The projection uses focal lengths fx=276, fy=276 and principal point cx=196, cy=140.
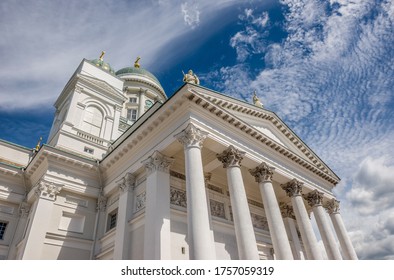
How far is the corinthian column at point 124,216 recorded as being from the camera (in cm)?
1317

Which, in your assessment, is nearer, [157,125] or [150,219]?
[150,219]

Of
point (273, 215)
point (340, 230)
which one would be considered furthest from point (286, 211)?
point (273, 215)

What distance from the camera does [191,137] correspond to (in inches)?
492

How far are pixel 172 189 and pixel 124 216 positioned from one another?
2.80m

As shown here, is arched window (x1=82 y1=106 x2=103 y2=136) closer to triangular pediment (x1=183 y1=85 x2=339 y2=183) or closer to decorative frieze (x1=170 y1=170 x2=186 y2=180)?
decorative frieze (x1=170 y1=170 x2=186 y2=180)

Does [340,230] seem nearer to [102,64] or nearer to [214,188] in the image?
[214,188]

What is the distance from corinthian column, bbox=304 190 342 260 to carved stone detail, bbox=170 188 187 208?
31.8 ft

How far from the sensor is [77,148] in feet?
62.2

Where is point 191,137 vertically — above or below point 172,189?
above

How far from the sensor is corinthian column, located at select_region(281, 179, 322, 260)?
49.7 ft

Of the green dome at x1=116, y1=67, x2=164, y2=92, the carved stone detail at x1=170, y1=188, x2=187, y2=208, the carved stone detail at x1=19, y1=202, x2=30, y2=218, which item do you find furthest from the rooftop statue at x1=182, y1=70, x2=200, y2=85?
the green dome at x1=116, y1=67, x2=164, y2=92
